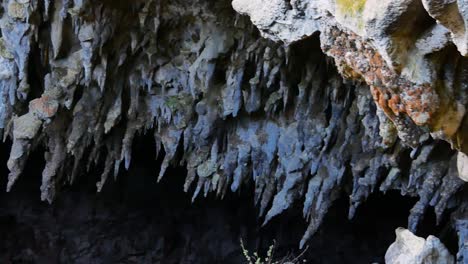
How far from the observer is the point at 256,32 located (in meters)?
4.82

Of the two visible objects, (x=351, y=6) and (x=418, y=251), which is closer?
(x=351, y=6)

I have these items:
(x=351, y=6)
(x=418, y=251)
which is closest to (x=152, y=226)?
(x=418, y=251)

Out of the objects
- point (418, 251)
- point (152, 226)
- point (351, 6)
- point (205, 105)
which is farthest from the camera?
point (152, 226)

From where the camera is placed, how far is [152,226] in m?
7.72

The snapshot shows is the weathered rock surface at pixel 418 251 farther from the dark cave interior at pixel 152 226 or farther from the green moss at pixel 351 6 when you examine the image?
the dark cave interior at pixel 152 226

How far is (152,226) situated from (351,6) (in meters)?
5.84

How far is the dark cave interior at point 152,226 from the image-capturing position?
733 centimetres

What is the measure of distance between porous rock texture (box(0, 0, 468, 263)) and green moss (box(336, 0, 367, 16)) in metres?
2.05

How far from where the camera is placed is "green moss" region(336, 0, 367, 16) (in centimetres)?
226

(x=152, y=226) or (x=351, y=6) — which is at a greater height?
(x=351, y=6)

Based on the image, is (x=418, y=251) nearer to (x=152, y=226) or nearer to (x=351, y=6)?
(x=351, y=6)

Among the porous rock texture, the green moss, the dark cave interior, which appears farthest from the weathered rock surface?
the dark cave interior

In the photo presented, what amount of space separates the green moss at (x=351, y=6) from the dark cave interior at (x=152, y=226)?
4.99 m

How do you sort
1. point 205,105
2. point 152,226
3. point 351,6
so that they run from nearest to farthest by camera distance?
point 351,6 → point 205,105 → point 152,226
